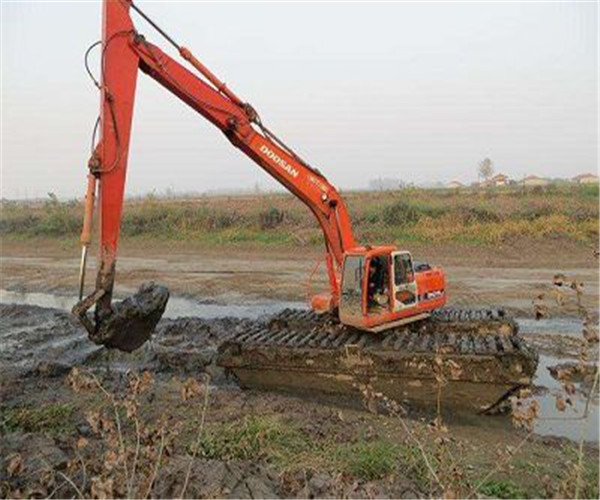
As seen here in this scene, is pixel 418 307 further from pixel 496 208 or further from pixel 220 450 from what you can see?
pixel 496 208

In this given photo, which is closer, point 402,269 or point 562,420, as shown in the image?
point 562,420

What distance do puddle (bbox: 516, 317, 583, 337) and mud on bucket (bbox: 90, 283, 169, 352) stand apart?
22.5 feet

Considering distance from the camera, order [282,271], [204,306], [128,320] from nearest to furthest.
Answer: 1. [128,320]
2. [204,306]
3. [282,271]

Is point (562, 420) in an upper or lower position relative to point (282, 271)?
lower

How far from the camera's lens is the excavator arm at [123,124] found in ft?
21.7

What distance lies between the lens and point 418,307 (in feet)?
27.1

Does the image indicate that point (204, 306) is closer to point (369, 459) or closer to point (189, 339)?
point (189, 339)

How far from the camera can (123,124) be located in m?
6.80

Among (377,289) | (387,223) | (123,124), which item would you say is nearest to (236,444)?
(377,289)

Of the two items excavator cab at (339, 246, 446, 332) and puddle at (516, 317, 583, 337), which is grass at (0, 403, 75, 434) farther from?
puddle at (516, 317, 583, 337)

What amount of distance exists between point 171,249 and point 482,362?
19503 millimetres

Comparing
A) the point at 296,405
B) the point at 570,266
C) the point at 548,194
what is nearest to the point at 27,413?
the point at 296,405

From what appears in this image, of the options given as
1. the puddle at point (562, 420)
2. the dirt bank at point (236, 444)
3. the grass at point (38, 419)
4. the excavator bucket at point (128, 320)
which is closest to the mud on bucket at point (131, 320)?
the excavator bucket at point (128, 320)

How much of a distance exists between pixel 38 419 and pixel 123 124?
3.56 meters
